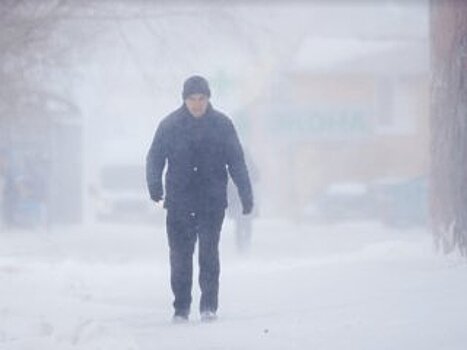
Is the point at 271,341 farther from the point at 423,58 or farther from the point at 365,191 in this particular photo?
the point at 423,58

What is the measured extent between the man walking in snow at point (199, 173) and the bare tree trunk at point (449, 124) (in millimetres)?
2784

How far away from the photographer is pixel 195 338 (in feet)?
25.2

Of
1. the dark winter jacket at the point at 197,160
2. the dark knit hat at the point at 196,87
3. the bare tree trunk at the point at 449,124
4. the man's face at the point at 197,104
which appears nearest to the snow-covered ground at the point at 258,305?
the bare tree trunk at the point at 449,124

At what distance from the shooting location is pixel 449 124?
433 inches

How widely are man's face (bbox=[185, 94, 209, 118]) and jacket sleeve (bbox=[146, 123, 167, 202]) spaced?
243 mm

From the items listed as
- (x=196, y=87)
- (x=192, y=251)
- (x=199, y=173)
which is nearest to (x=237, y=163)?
(x=199, y=173)

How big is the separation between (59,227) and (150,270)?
47.6ft

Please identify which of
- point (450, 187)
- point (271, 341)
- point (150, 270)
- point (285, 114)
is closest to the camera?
point (271, 341)

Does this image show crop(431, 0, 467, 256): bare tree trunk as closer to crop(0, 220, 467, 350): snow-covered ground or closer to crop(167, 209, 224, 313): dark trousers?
crop(0, 220, 467, 350): snow-covered ground

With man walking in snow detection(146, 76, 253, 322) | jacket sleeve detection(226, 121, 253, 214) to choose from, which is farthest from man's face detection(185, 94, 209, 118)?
jacket sleeve detection(226, 121, 253, 214)

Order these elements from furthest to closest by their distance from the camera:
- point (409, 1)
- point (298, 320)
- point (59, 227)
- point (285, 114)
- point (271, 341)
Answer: point (285, 114)
point (59, 227)
point (409, 1)
point (298, 320)
point (271, 341)

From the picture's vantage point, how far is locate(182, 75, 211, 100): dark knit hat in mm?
8492

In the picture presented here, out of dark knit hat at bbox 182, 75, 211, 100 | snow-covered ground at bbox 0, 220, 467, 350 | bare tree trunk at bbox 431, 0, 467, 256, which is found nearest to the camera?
snow-covered ground at bbox 0, 220, 467, 350

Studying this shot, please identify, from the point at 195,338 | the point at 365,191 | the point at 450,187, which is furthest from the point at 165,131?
the point at 365,191
